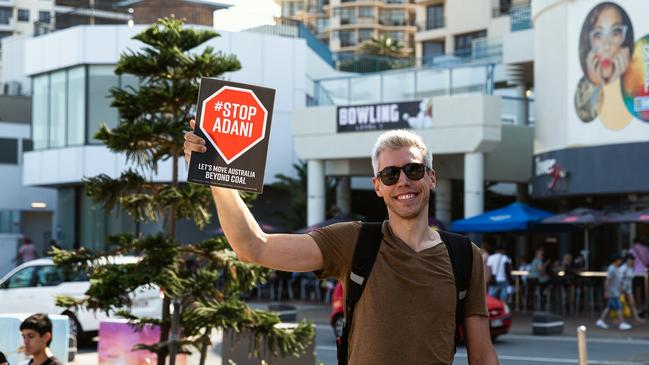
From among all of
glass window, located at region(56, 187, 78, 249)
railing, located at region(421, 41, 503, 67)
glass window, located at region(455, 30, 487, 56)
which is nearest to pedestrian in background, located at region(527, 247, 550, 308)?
railing, located at region(421, 41, 503, 67)

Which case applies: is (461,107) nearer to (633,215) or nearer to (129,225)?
(633,215)

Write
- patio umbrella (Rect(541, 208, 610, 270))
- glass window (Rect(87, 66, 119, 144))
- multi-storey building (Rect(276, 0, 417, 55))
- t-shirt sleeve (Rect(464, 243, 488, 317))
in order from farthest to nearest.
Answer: multi-storey building (Rect(276, 0, 417, 55)) → glass window (Rect(87, 66, 119, 144)) → patio umbrella (Rect(541, 208, 610, 270)) → t-shirt sleeve (Rect(464, 243, 488, 317))

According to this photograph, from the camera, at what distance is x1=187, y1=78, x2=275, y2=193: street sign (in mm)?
4234

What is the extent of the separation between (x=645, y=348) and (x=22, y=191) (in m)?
33.8

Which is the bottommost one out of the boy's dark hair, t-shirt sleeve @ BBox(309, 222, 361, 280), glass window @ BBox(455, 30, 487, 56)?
the boy's dark hair

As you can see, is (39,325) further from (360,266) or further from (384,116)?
(384,116)

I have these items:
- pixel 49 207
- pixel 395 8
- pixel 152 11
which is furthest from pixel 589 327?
pixel 395 8

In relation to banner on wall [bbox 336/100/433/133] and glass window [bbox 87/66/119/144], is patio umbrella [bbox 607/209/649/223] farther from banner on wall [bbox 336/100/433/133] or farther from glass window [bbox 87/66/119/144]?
glass window [bbox 87/66/119/144]

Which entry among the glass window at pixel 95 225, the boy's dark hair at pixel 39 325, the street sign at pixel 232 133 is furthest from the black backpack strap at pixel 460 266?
the glass window at pixel 95 225

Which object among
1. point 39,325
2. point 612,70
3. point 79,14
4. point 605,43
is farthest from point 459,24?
point 39,325

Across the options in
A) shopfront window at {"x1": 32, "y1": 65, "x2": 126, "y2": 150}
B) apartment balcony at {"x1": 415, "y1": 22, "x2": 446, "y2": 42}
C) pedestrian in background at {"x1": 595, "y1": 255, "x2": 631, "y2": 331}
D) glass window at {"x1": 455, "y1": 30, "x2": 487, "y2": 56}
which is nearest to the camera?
pedestrian in background at {"x1": 595, "y1": 255, "x2": 631, "y2": 331}

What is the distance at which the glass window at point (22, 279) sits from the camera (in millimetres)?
19609

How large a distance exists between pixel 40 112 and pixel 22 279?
22309 mm

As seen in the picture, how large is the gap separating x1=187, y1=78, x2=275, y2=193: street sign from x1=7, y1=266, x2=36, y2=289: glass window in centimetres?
1598
